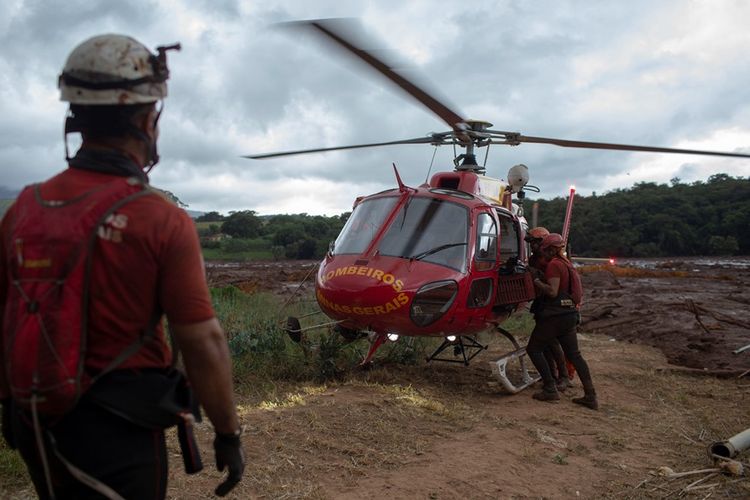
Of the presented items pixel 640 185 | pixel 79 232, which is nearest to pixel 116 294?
pixel 79 232

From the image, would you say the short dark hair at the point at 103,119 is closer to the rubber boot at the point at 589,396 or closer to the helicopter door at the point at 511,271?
the helicopter door at the point at 511,271

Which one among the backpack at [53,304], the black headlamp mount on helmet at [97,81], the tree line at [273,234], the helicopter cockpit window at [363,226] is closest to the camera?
the backpack at [53,304]

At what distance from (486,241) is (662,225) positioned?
45.7 m

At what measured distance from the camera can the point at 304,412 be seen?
6.36m

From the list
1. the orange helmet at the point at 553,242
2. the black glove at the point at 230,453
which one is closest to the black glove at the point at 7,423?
the black glove at the point at 230,453

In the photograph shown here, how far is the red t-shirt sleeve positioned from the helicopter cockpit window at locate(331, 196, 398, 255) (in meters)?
5.25

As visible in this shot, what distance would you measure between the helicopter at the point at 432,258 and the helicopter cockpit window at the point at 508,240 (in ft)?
0.05

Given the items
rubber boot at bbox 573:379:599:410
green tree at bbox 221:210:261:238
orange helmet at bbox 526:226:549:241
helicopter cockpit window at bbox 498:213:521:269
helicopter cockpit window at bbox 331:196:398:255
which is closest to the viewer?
helicopter cockpit window at bbox 331:196:398:255

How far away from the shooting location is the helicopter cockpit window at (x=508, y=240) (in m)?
8.25

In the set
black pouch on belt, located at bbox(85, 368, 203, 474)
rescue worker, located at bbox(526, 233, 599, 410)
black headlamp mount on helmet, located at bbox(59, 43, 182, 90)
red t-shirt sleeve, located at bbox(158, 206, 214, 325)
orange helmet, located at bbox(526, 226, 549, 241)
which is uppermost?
black headlamp mount on helmet, located at bbox(59, 43, 182, 90)

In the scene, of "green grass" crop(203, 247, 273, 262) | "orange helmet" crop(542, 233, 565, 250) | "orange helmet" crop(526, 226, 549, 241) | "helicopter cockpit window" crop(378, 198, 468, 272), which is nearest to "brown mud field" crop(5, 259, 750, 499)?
"helicopter cockpit window" crop(378, 198, 468, 272)

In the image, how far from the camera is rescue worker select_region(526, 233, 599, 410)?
793cm

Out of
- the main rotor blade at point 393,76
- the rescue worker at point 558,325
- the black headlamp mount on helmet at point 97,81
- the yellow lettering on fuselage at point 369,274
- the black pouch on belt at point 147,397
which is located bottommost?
the rescue worker at point 558,325

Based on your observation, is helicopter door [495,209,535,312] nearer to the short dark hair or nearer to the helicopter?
the helicopter
